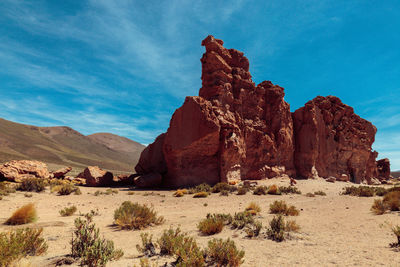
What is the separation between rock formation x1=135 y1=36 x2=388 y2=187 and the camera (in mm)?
19625

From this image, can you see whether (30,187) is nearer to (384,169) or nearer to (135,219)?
(135,219)

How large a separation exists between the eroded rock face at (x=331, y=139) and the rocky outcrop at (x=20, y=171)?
28.4 meters

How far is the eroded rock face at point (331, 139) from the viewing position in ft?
89.4

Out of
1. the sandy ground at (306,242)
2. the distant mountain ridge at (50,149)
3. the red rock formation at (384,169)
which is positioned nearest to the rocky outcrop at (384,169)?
the red rock formation at (384,169)

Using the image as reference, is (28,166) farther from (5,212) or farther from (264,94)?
(264,94)

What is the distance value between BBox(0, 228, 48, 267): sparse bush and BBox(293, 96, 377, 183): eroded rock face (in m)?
27.5

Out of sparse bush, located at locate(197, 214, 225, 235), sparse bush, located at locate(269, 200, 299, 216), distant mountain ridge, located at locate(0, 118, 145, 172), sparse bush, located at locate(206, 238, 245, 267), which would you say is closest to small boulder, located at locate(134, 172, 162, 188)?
sparse bush, located at locate(269, 200, 299, 216)

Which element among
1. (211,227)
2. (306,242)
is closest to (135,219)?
(211,227)

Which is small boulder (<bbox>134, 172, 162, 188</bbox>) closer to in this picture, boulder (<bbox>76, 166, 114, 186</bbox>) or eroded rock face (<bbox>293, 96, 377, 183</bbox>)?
boulder (<bbox>76, 166, 114, 186</bbox>)

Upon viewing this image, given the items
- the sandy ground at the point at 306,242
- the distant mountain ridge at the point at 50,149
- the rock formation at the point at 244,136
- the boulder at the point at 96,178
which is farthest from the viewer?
the distant mountain ridge at the point at 50,149

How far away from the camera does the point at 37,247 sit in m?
4.05

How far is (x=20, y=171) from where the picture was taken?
1805 centimetres

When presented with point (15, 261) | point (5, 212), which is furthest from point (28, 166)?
point (15, 261)

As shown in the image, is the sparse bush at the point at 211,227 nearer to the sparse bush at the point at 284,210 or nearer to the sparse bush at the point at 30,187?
the sparse bush at the point at 284,210
